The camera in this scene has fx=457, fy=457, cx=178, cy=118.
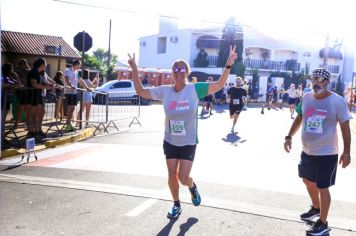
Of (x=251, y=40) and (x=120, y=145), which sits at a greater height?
(x=251, y=40)

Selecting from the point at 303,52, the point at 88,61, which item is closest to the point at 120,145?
the point at 88,61

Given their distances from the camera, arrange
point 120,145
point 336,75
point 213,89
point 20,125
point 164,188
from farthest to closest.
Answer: point 336,75
point 20,125
point 120,145
point 164,188
point 213,89

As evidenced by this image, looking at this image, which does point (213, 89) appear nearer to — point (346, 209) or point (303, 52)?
point (346, 209)

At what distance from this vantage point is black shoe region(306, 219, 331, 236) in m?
4.84

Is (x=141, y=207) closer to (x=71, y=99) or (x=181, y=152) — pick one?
(x=181, y=152)

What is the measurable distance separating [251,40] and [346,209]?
51.6 meters

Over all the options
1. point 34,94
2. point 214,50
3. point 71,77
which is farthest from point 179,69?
point 214,50

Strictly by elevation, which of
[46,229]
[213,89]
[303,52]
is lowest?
[46,229]

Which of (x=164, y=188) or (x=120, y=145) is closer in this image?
(x=164, y=188)

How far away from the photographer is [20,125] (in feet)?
40.6

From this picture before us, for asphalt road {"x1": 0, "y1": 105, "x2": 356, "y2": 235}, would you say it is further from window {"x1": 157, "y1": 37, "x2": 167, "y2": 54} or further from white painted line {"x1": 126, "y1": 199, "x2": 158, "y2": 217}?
window {"x1": 157, "y1": 37, "x2": 167, "y2": 54}

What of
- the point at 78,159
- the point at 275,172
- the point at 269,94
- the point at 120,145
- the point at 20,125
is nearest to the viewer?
the point at 275,172

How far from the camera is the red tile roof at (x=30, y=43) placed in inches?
1388

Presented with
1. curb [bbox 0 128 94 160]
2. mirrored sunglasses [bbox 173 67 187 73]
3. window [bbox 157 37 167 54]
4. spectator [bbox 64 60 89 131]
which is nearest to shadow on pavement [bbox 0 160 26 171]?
curb [bbox 0 128 94 160]
